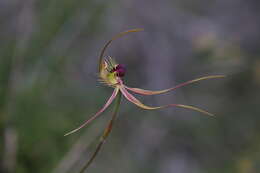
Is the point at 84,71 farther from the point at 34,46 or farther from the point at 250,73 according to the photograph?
the point at 250,73

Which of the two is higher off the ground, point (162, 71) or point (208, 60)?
point (208, 60)

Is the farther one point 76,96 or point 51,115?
point 76,96

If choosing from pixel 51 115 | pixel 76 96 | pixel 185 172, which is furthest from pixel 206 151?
pixel 51 115

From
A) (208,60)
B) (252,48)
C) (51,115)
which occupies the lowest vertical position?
(51,115)

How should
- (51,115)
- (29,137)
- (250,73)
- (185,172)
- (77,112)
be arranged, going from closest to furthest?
1. (29,137)
2. (51,115)
3. (77,112)
4. (185,172)
5. (250,73)

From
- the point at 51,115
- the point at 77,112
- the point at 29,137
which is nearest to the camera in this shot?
the point at 29,137

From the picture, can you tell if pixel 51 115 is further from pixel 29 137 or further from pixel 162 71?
pixel 162 71

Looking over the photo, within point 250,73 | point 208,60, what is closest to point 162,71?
point 208,60
